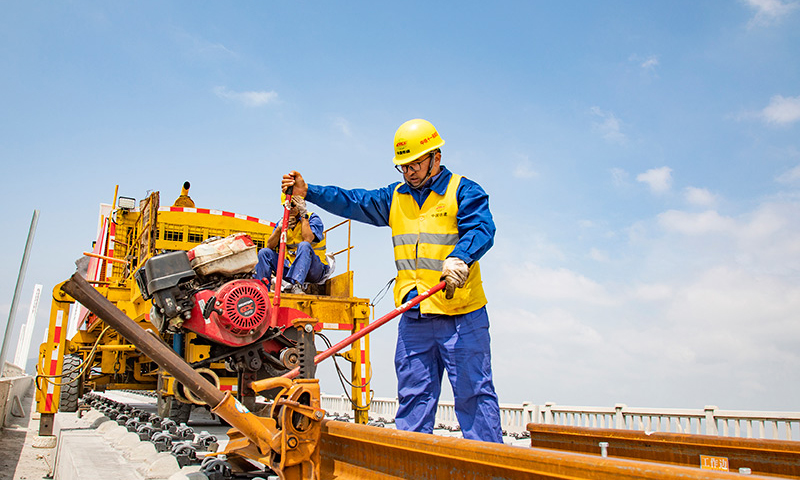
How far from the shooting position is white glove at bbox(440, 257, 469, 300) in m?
3.04

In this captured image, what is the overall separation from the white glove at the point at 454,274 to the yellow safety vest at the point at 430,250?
272mm

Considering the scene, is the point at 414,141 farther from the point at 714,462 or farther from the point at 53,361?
the point at 53,361

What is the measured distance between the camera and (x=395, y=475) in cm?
231

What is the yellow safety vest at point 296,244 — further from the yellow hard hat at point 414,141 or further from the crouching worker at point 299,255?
the yellow hard hat at point 414,141

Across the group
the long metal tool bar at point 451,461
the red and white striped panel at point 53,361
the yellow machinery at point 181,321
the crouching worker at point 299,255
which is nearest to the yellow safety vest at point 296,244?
the crouching worker at point 299,255

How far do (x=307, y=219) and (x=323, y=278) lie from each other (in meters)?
0.88

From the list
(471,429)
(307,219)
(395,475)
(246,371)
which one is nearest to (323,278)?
(307,219)

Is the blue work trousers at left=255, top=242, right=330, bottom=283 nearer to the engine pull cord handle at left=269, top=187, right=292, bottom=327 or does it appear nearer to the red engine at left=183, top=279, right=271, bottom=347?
the red engine at left=183, top=279, right=271, bottom=347

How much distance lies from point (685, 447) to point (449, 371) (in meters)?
1.46

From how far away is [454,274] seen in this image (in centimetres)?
304

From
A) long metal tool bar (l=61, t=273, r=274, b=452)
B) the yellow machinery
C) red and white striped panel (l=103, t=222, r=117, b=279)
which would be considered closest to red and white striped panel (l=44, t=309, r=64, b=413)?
the yellow machinery

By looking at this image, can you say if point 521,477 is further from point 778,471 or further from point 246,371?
point 246,371

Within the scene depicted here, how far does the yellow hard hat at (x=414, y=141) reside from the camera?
11.5ft

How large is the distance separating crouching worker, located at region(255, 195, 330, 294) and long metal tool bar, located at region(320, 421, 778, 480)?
422 centimetres
